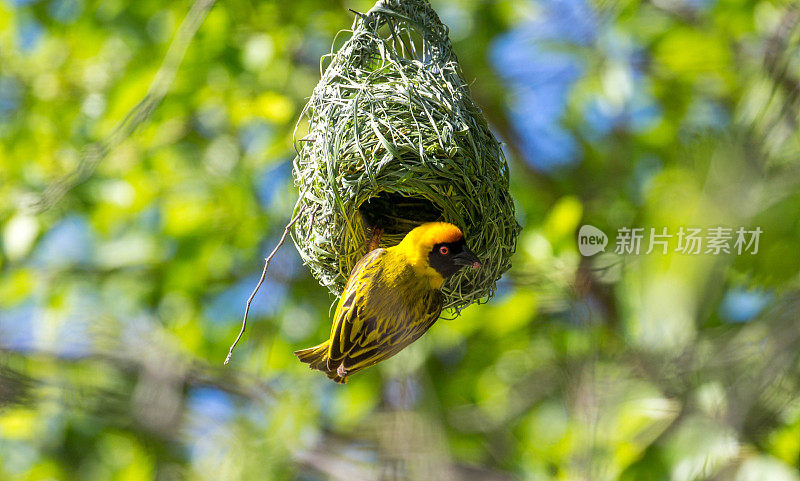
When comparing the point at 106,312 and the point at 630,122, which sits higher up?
the point at 630,122

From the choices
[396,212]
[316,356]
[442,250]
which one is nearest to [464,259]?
[442,250]

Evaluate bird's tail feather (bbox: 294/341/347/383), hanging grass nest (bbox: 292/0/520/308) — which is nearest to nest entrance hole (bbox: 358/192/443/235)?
hanging grass nest (bbox: 292/0/520/308)

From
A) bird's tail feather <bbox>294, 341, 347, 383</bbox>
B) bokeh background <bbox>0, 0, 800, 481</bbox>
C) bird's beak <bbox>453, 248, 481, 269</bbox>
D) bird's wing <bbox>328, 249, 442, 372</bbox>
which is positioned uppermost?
bird's beak <bbox>453, 248, 481, 269</bbox>

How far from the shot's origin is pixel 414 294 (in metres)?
1.87

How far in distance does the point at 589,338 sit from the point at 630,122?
1679 mm

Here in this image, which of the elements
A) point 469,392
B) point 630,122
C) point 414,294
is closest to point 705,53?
point 630,122

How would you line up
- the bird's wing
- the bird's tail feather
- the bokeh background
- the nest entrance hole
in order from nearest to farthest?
the bird's wing
the bird's tail feather
the nest entrance hole
the bokeh background

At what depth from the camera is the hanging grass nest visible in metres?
1.85

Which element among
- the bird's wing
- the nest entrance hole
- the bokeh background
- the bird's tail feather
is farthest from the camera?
the bokeh background

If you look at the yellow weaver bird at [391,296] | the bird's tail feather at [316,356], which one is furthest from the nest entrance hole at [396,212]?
the bird's tail feather at [316,356]

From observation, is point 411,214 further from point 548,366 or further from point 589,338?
point 548,366

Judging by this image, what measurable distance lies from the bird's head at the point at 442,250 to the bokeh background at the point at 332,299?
884 millimetres

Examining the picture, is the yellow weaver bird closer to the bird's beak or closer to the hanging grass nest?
the bird's beak

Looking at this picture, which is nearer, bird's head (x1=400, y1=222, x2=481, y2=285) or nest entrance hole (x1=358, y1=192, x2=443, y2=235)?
bird's head (x1=400, y1=222, x2=481, y2=285)
